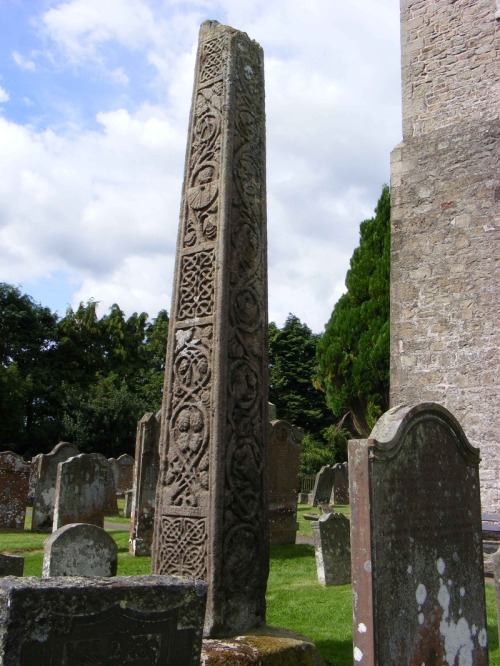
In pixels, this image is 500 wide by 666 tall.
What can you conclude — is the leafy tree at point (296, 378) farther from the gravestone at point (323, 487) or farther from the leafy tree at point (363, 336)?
the gravestone at point (323, 487)

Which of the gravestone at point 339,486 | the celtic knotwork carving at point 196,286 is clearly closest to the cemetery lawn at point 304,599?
the celtic knotwork carving at point 196,286

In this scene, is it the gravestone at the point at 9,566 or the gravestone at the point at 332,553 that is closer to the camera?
the gravestone at the point at 9,566

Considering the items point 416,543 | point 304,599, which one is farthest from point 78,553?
point 416,543

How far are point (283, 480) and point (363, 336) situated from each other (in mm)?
11451

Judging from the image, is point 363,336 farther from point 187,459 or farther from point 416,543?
point 187,459

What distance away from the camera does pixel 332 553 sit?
7.93 m

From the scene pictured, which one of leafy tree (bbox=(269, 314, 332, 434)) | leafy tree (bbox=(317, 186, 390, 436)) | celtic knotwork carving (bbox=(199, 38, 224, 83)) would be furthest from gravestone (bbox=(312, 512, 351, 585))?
leafy tree (bbox=(269, 314, 332, 434))

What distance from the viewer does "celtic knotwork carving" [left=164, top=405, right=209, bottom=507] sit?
3982mm

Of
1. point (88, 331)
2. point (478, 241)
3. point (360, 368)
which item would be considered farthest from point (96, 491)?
point (88, 331)

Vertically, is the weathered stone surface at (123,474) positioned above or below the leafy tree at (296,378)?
below

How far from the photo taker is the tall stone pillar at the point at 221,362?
392 cm

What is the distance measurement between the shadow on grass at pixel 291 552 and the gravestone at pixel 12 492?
595 cm

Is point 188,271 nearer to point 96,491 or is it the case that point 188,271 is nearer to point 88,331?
point 96,491

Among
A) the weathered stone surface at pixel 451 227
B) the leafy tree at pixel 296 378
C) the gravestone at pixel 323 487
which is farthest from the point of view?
the leafy tree at pixel 296 378
